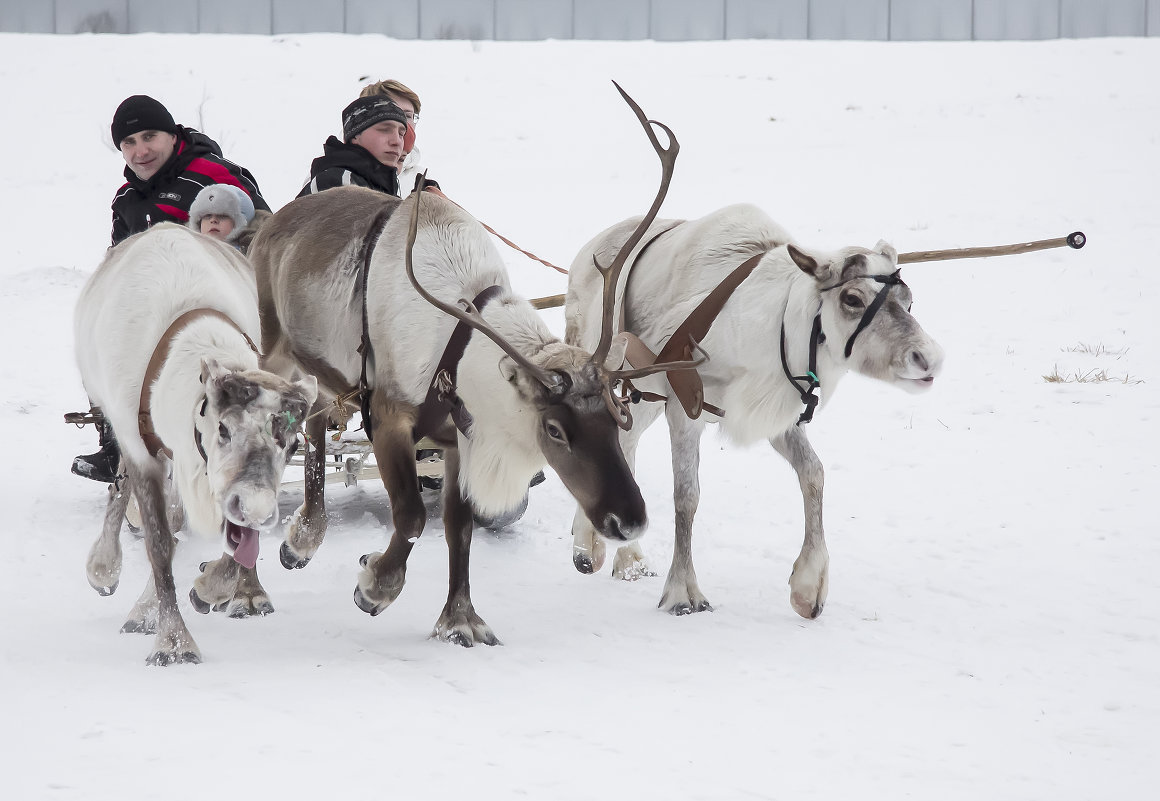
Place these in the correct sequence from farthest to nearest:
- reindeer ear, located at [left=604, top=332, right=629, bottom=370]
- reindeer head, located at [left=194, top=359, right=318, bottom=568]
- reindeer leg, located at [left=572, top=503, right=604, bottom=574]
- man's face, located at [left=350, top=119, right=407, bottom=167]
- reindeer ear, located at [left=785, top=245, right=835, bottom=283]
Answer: man's face, located at [left=350, top=119, right=407, bottom=167]
reindeer leg, located at [left=572, top=503, right=604, bottom=574]
reindeer ear, located at [left=785, top=245, right=835, bottom=283]
reindeer ear, located at [left=604, top=332, right=629, bottom=370]
reindeer head, located at [left=194, top=359, right=318, bottom=568]

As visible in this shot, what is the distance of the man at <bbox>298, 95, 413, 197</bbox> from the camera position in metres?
5.51

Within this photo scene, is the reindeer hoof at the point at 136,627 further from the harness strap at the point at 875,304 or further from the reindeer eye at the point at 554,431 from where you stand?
the harness strap at the point at 875,304

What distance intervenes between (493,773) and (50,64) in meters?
23.1

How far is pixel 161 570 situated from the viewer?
141 inches

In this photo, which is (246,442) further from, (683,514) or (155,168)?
(155,168)

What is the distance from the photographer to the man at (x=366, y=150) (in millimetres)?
5508

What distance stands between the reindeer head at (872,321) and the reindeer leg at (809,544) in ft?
1.79

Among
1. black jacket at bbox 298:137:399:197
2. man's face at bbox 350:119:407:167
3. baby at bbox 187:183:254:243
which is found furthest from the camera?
man's face at bbox 350:119:407:167

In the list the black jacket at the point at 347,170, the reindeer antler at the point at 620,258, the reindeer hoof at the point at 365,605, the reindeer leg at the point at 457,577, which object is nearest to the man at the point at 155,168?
the black jacket at the point at 347,170

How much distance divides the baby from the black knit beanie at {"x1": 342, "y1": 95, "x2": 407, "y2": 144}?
2.37ft

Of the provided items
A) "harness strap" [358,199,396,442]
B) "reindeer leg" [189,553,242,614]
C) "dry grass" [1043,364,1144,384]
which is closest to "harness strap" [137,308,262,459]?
"reindeer leg" [189,553,242,614]

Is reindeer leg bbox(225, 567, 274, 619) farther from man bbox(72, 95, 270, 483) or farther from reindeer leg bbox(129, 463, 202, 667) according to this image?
man bbox(72, 95, 270, 483)

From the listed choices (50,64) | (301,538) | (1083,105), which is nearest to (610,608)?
(301,538)

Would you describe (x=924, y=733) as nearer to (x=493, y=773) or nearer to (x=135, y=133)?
(x=493, y=773)
